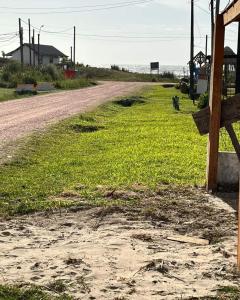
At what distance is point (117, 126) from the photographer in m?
18.0

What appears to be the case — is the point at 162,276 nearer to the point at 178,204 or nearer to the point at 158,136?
the point at 178,204

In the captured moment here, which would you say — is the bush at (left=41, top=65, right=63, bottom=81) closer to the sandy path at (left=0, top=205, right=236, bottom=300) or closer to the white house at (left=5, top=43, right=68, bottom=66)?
the white house at (left=5, top=43, right=68, bottom=66)

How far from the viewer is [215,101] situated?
7.45 metres

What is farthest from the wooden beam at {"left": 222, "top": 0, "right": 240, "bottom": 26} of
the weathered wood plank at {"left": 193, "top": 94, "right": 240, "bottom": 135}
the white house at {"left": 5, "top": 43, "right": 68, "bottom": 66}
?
the white house at {"left": 5, "top": 43, "right": 68, "bottom": 66}

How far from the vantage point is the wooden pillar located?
24.7ft

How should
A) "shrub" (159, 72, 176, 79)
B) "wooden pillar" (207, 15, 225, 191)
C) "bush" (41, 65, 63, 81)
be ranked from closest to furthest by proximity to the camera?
1. "wooden pillar" (207, 15, 225, 191)
2. "bush" (41, 65, 63, 81)
3. "shrub" (159, 72, 176, 79)

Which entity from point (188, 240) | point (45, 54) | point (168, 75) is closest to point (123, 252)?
point (188, 240)

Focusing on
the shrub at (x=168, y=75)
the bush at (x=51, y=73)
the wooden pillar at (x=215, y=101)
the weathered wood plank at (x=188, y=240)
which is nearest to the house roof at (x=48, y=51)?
the shrub at (x=168, y=75)

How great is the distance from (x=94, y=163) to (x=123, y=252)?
519 cm

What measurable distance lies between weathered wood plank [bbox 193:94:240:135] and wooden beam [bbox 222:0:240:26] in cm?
94

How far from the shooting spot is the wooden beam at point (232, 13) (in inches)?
243


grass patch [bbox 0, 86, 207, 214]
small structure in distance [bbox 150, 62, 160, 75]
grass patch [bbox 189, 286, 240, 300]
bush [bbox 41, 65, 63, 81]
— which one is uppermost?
small structure in distance [bbox 150, 62, 160, 75]

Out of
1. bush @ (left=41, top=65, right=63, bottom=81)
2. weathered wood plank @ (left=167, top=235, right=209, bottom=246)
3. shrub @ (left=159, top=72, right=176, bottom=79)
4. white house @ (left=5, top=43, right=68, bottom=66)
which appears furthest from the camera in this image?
white house @ (left=5, top=43, right=68, bottom=66)

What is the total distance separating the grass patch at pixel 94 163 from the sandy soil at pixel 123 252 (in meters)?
0.76
